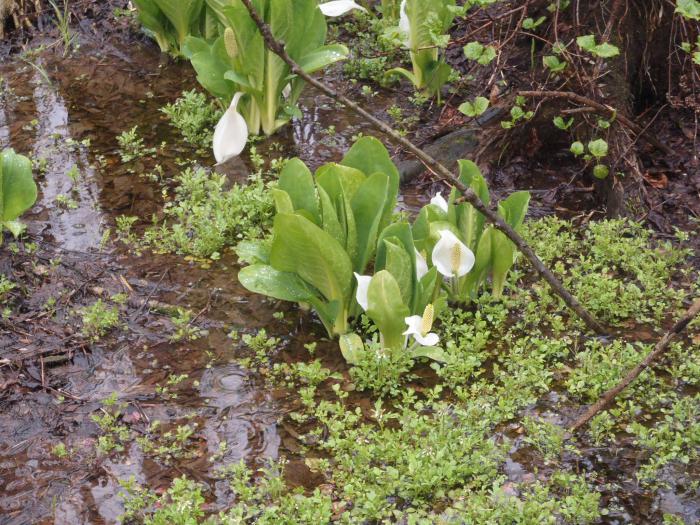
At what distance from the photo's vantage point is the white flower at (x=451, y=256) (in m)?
3.00

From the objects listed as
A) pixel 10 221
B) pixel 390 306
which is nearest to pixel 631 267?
pixel 390 306

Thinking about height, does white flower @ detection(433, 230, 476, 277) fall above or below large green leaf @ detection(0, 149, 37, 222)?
below

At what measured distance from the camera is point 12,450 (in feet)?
8.89

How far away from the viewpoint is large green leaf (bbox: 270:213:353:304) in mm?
2896

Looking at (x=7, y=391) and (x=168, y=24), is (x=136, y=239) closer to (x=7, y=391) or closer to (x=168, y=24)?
(x=7, y=391)

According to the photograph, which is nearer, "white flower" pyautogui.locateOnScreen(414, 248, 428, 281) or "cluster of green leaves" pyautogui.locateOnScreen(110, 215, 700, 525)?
"cluster of green leaves" pyautogui.locateOnScreen(110, 215, 700, 525)

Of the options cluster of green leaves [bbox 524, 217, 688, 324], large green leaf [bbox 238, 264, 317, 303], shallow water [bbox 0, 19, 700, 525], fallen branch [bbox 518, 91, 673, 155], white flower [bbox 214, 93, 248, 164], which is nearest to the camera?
shallow water [bbox 0, 19, 700, 525]

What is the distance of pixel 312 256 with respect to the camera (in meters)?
2.99

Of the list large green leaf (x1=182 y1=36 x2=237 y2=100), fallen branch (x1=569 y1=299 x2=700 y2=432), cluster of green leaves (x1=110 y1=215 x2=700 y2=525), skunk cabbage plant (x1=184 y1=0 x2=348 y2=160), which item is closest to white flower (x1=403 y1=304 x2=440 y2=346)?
cluster of green leaves (x1=110 y1=215 x2=700 y2=525)

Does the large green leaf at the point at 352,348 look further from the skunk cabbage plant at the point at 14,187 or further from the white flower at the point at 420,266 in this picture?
the skunk cabbage plant at the point at 14,187

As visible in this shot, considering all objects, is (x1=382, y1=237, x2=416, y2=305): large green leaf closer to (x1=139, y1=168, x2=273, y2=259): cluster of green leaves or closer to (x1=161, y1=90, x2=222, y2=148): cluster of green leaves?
(x1=139, y1=168, x2=273, y2=259): cluster of green leaves

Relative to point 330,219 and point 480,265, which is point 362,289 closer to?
point 330,219

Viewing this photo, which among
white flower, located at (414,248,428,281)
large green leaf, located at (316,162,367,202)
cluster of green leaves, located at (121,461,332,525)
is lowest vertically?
cluster of green leaves, located at (121,461,332,525)

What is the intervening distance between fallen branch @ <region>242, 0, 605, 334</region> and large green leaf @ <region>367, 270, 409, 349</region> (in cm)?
41
